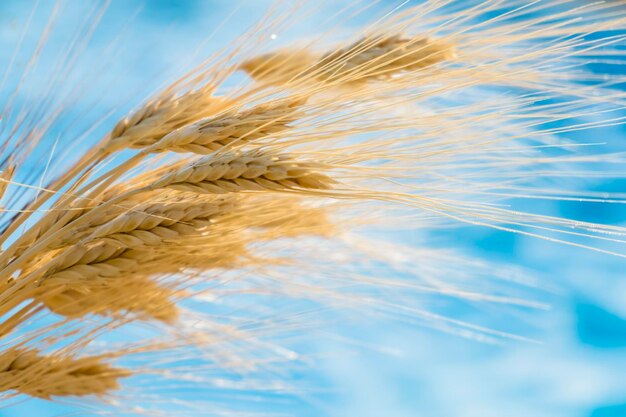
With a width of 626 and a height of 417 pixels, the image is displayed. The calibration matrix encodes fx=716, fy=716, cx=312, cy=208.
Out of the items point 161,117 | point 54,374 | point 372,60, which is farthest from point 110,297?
point 372,60

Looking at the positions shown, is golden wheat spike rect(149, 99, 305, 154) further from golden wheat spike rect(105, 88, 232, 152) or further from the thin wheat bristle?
the thin wheat bristle

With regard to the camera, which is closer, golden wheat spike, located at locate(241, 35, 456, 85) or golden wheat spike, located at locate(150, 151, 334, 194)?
golden wheat spike, located at locate(150, 151, 334, 194)

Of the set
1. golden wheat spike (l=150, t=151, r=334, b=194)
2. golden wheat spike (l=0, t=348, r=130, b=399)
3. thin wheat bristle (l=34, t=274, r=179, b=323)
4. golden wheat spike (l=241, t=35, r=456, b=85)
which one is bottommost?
golden wheat spike (l=0, t=348, r=130, b=399)

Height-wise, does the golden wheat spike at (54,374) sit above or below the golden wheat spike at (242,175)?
below

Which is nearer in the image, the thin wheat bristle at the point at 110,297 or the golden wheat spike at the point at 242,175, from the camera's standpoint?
the golden wheat spike at the point at 242,175

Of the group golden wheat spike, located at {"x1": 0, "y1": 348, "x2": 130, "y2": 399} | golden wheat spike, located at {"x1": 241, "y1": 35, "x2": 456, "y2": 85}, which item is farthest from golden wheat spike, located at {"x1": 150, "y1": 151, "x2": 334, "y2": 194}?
golden wheat spike, located at {"x1": 0, "y1": 348, "x2": 130, "y2": 399}

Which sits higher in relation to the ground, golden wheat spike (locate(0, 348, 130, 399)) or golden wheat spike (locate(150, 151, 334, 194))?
golden wheat spike (locate(150, 151, 334, 194))

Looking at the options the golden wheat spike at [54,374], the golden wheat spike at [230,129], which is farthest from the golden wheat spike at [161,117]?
the golden wheat spike at [54,374]

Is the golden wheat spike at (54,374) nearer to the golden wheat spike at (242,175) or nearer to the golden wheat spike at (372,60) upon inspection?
the golden wheat spike at (242,175)

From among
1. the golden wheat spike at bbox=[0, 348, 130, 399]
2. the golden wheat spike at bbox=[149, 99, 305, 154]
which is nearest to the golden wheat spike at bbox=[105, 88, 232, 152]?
the golden wheat spike at bbox=[149, 99, 305, 154]

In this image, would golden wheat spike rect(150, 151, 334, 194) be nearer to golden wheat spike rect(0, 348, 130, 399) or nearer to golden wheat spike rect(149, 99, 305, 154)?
golden wheat spike rect(149, 99, 305, 154)

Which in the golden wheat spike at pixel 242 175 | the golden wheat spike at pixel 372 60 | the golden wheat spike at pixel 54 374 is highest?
the golden wheat spike at pixel 372 60
